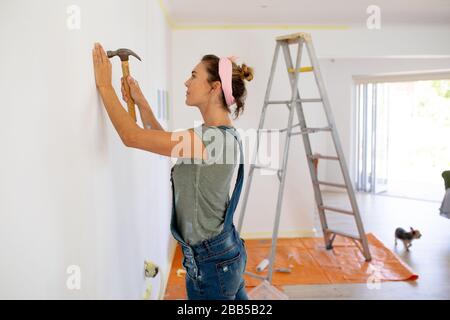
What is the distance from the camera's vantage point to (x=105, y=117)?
1.46 meters

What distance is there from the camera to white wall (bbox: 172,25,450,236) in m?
4.14

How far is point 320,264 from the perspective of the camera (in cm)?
356

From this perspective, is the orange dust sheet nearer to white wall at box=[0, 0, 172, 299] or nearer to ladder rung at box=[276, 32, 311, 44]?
white wall at box=[0, 0, 172, 299]

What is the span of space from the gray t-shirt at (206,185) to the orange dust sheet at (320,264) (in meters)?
1.64

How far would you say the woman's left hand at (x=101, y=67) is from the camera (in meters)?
1.31

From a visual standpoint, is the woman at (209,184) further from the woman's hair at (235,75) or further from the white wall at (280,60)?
the white wall at (280,60)

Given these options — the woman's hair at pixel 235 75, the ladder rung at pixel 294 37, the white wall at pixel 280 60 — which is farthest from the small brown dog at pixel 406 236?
the woman's hair at pixel 235 75

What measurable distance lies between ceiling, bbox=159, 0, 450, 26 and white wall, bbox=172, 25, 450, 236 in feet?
0.45

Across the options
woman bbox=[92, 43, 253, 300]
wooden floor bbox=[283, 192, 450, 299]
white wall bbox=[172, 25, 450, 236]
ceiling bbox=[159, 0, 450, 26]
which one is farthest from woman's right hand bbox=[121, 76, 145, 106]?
white wall bbox=[172, 25, 450, 236]

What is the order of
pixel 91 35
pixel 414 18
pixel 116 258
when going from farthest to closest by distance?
pixel 414 18, pixel 116 258, pixel 91 35

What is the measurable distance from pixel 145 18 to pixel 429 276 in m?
2.85

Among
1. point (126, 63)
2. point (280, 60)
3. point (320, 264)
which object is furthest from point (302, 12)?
point (126, 63)

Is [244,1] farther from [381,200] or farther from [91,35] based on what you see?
[381,200]
